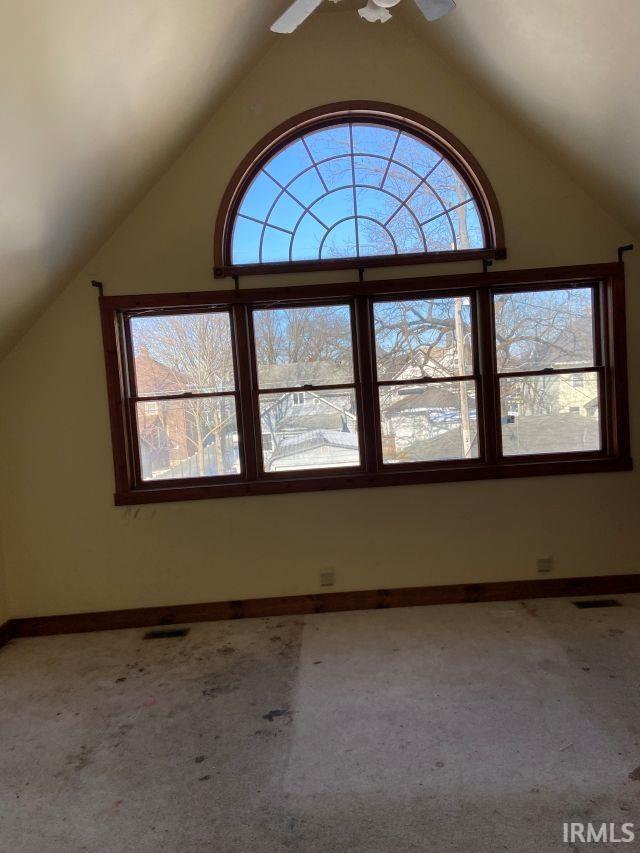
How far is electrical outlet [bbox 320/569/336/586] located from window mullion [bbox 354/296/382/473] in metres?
0.77

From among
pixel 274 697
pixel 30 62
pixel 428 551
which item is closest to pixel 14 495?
pixel 274 697

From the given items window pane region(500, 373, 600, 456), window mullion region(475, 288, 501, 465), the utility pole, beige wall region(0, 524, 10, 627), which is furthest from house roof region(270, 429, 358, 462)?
beige wall region(0, 524, 10, 627)

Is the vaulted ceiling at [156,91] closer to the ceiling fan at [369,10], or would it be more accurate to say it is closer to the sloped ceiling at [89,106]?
the sloped ceiling at [89,106]

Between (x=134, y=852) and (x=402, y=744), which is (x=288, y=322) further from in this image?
Result: (x=134, y=852)

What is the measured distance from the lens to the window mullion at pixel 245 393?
10.8 ft

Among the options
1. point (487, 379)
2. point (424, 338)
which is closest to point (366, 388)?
point (424, 338)

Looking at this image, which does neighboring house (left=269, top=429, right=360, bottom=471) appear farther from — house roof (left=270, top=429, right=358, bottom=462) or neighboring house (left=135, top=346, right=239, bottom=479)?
neighboring house (left=135, top=346, right=239, bottom=479)

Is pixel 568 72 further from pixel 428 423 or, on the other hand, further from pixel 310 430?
pixel 310 430

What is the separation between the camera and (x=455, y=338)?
11.0 ft

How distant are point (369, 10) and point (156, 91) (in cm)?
118

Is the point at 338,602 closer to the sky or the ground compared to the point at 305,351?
closer to the ground

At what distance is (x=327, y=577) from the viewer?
3.36 metres

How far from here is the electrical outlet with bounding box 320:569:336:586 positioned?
11.0ft

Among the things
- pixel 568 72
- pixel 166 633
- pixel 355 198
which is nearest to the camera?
pixel 568 72
